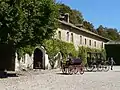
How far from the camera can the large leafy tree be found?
24250 millimetres

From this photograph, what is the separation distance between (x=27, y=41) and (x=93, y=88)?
964cm

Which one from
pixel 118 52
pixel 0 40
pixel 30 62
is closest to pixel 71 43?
pixel 30 62

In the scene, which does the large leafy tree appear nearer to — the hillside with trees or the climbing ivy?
the climbing ivy

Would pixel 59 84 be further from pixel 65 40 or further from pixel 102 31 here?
pixel 102 31

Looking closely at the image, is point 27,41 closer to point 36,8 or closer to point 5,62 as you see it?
point 36,8

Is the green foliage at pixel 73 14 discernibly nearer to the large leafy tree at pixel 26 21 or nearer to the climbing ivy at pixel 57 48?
the climbing ivy at pixel 57 48

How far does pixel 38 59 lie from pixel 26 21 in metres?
16.4

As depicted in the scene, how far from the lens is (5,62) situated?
36.9 m

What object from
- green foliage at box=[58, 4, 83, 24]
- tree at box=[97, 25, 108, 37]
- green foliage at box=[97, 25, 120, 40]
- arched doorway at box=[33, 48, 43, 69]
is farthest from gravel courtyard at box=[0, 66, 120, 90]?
green foliage at box=[97, 25, 120, 40]

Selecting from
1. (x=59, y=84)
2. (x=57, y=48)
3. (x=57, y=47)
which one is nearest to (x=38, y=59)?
(x=57, y=48)

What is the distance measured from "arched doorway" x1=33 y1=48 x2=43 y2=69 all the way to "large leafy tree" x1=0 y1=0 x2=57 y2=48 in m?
12.9

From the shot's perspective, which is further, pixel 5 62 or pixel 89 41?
pixel 89 41

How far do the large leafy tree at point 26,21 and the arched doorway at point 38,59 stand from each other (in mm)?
12909

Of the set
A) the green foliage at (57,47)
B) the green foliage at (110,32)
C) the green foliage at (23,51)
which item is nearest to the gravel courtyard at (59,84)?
the green foliage at (23,51)
